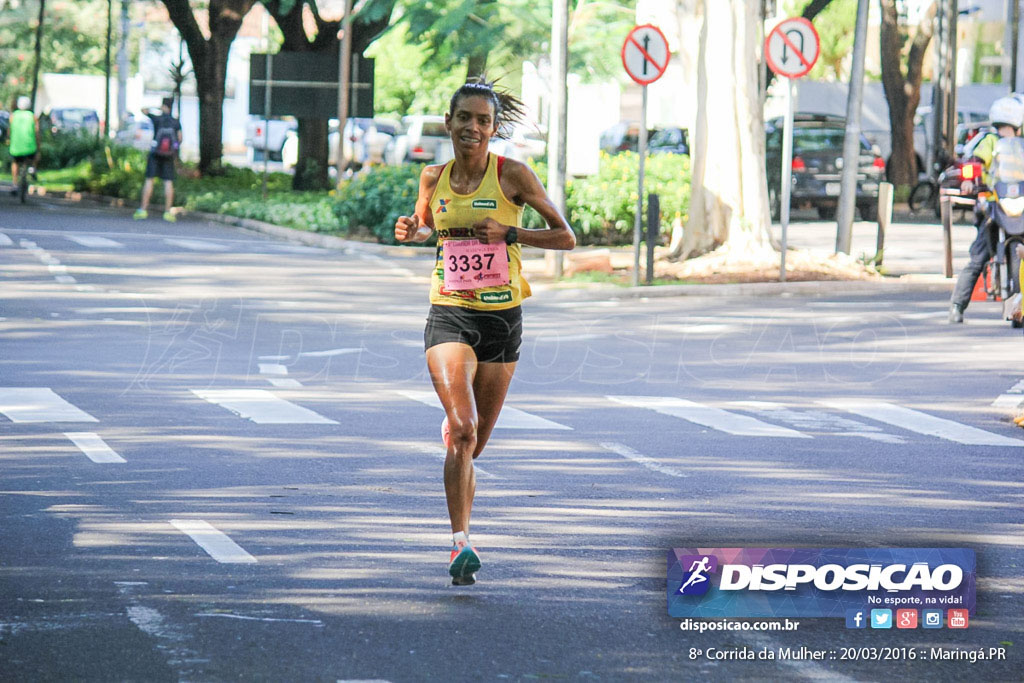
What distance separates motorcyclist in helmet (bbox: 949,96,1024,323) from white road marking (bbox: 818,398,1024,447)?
3.75m

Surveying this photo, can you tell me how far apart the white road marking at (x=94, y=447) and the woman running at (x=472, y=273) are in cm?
306

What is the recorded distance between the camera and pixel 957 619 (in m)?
6.13

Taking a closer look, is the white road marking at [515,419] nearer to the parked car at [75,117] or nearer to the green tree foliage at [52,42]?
the parked car at [75,117]

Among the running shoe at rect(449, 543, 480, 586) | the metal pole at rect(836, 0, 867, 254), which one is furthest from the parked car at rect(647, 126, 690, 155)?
the running shoe at rect(449, 543, 480, 586)

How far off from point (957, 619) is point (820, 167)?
2810 cm

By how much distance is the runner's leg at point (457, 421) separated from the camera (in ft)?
22.5

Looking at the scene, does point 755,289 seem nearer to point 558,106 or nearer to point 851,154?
point 558,106

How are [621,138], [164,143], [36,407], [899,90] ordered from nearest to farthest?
[36,407], [164,143], [621,138], [899,90]

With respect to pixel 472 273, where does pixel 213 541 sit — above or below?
below

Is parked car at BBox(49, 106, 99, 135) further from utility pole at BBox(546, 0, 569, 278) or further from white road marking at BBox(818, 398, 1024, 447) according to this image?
white road marking at BBox(818, 398, 1024, 447)

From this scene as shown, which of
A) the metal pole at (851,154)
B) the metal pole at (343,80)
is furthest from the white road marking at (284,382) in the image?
the metal pole at (343,80)

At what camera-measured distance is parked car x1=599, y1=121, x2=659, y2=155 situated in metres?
41.2

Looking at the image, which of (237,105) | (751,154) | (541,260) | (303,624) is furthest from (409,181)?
(237,105)

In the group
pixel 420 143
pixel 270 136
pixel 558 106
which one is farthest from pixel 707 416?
pixel 270 136
